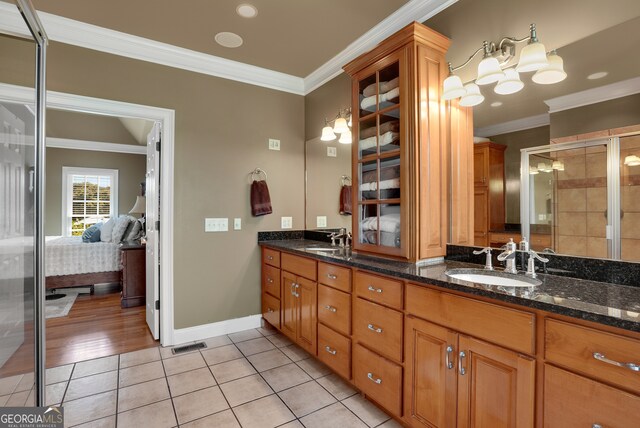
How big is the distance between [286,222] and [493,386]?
254 cm

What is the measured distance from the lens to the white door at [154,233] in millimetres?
2900

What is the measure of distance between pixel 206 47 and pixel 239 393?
2.83 m

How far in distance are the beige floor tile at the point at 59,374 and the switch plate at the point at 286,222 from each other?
2122mm

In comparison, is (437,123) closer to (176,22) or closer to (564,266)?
(564,266)

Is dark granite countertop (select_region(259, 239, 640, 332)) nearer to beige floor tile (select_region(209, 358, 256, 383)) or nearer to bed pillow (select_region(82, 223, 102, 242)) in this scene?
beige floor tile (select_region(209, 358, 256, 383))

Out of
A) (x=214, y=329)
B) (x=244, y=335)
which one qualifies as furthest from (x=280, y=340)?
Answer: (x=214, y=329)

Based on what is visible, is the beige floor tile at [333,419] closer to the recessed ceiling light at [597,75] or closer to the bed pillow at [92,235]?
the recessed ceiling light at [597,75]

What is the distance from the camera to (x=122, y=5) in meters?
2.21

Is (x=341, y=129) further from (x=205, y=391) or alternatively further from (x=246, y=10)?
(x=205, y=391)

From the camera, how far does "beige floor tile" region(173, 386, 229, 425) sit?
189cm

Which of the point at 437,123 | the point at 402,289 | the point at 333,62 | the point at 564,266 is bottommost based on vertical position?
the point at 402,289

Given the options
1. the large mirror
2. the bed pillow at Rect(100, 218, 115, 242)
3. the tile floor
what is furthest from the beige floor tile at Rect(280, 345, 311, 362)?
the bed pillow at Rect(100, 218, 115, 242)

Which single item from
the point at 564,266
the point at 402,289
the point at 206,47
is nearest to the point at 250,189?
the point at 206,47

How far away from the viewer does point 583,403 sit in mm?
1031
